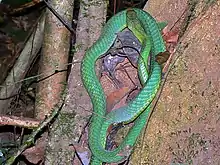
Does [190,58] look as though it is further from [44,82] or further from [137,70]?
[44,82]

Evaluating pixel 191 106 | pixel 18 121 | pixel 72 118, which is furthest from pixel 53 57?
pixel 191 106

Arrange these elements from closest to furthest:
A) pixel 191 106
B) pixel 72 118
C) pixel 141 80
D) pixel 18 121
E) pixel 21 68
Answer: pixel 191 106 < pixel 141 80 < pixel 72 118 < pixel 18 121 < pixel 21 68

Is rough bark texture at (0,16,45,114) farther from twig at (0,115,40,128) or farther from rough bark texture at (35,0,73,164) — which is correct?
twig at (0,115,40,128)

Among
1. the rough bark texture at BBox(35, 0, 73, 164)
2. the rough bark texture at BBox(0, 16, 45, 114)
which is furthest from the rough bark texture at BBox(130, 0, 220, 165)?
the rough bark texture at BBox(0, 16, 45, 114)

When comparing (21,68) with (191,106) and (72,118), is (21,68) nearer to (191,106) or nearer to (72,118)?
(72,118)

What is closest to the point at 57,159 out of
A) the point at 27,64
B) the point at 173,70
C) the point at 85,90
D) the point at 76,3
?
the point at 85,90

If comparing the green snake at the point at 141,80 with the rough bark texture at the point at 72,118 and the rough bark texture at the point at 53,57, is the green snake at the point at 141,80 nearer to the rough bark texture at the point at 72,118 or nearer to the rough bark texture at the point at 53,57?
the rough bark texture at the point at 72,118

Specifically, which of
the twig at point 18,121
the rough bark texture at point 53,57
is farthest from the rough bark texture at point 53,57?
the twig at point 18,121
